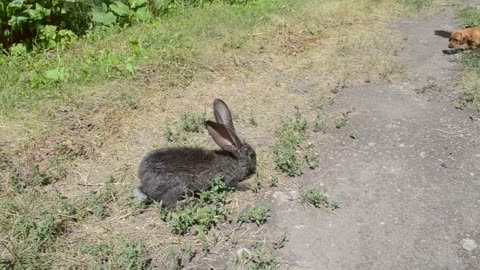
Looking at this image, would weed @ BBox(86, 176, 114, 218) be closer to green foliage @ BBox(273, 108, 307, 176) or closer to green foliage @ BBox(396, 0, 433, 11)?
green foliage @ BBox(273, 108, 307, 176)

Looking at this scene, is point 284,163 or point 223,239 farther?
point 284,163

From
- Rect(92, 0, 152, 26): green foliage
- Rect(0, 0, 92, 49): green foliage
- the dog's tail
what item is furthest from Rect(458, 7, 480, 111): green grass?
Rect(0, 0, 92, 49): green foliage

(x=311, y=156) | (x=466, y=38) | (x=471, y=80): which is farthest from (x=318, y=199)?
(x=466, y=38)

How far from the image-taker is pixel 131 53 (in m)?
5.86

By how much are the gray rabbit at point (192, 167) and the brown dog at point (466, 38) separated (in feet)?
14.5

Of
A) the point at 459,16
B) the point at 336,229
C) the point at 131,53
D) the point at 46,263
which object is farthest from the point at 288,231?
the point at 459,16

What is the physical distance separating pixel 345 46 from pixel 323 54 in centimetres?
43

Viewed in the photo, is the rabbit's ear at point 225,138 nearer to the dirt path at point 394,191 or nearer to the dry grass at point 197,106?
the dry grass at point 197,106

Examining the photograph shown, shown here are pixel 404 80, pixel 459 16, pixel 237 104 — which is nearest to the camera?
pixel 237 104

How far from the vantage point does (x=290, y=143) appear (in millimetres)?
4270

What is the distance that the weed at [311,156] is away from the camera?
4043 millimetres

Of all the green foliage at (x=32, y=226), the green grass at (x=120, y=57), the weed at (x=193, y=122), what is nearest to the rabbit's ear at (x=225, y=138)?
the weed at (x=193, y=122)

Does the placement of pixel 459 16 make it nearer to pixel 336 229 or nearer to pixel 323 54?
pixel 323 54

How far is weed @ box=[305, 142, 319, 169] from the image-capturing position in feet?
13.3
